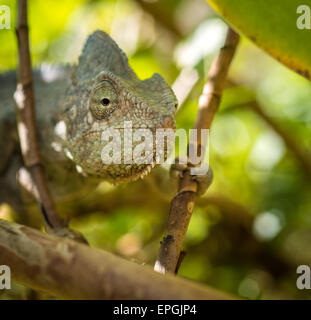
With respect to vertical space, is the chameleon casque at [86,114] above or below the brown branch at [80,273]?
above

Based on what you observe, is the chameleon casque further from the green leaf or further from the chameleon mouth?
the green leaf

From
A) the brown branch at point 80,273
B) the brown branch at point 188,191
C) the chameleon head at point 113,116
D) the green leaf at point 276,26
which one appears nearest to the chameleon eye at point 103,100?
the chameleon head at point 113,116

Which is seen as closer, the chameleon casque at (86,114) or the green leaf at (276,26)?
the green leaf at (276,26)

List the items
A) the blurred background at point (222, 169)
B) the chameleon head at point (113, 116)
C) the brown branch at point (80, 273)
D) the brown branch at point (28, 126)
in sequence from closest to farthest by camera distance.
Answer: the brown branch at point (80, 273)
the chameleon head at point (113, 116)
the brown branch at point (28, 126)
the blurred background at point (222, 169)

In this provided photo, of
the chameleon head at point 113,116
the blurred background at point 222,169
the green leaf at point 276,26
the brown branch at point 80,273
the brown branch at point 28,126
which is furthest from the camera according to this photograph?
the blurred background at point 222,169

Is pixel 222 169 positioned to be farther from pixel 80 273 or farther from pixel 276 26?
pixel 80 273

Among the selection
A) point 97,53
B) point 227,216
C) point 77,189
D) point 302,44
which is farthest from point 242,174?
point 302,44

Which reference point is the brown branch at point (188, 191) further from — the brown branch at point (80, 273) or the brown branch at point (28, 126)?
the brown branch at point (28, 126)

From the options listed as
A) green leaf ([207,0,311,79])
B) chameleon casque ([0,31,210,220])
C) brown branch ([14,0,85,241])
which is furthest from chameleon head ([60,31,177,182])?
Answer: green leaf ([207,0,311,79])
